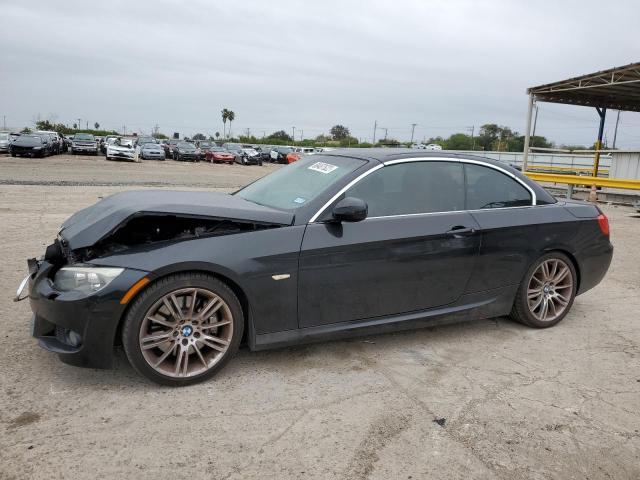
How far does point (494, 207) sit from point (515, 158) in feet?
104

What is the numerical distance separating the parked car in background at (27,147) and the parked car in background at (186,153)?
452 inches

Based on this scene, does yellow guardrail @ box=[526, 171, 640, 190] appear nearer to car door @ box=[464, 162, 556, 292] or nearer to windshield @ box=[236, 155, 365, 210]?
car door @ box=[464, 162, 556, 292]

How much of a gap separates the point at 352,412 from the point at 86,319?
1622 mm

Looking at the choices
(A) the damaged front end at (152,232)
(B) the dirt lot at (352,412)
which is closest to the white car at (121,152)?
(B) the dirt lot at (352,412)

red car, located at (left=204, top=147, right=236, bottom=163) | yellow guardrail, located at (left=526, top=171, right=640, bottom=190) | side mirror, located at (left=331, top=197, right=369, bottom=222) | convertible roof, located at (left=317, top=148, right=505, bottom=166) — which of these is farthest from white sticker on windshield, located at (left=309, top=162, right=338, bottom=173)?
red car, located at (left=204, top=147, right=236, bottom=163)

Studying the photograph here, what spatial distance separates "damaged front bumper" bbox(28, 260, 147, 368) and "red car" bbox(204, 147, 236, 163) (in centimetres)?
3833

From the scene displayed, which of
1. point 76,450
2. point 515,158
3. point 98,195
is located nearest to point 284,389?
point 76,450

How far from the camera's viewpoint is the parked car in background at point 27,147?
28547mm

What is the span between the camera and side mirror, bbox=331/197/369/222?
3436 millimetres

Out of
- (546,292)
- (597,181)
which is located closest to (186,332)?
(546,292)

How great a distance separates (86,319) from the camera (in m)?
2.98

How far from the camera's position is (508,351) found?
404 centimetres

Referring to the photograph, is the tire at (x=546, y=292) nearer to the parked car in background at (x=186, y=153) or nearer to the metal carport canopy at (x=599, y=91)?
the metal carport canopy at (x=599, y=91)

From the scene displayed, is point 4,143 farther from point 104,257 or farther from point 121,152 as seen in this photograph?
point 104,257
